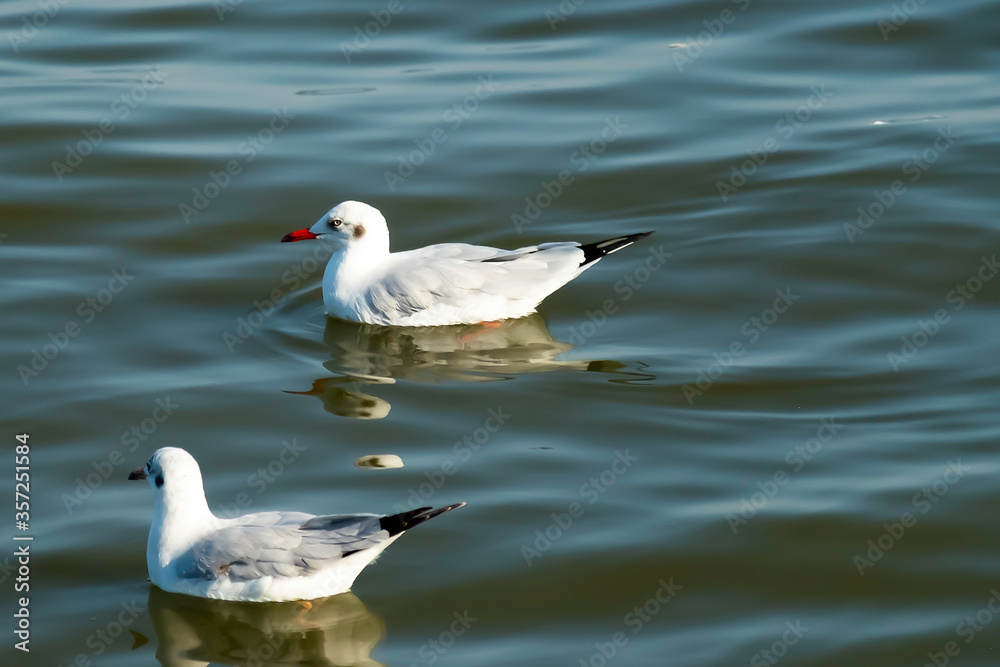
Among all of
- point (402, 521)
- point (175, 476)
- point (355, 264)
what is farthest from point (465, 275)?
point (402, 521)

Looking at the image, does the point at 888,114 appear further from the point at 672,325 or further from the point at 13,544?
the point at 13,544

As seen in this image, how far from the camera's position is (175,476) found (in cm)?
685

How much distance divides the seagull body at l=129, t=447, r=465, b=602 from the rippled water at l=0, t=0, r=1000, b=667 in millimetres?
278

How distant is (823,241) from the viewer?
11648 mm

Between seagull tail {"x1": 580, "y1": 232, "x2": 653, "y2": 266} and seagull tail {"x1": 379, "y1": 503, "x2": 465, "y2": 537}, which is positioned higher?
seagull tail {"x1": 580, "y1": 232, "x2": 653, "y2": 266}

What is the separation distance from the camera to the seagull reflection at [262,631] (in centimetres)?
666

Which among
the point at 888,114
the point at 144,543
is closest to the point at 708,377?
the point at 144,543

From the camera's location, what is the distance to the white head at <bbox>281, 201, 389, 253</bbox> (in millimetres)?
10570

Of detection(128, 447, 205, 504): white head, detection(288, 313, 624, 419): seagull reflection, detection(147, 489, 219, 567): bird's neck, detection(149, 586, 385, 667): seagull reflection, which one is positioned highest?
detection(128, 447, 205, 504): white head

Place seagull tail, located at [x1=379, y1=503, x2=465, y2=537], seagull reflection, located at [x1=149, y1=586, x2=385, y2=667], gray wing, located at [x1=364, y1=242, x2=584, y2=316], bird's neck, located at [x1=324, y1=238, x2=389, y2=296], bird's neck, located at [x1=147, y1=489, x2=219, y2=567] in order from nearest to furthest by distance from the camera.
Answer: seagull tail, located at [x1=379, y1=503, x2=465, y2=537], seagull reflection, located at [x1=149, y1=586, x2=385, y2=667], bird's neck, located at [x1=147, y1=489, x2=219, y2=567], gray wing, located at [x1=364, y1=242, x2=584, y2=316], bird's neck, located at [x1=324, y1=238, x2=389, y2=296]

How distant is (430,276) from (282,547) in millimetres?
3958

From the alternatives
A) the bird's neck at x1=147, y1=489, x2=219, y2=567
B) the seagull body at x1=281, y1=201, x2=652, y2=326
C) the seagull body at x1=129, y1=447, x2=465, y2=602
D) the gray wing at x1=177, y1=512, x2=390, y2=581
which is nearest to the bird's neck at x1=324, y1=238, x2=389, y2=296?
the seagull body at x1=281, y1=201, x2=652, y2=326

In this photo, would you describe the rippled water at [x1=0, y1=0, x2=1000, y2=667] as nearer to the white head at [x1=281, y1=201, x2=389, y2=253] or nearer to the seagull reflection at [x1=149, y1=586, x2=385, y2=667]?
the seagull reflection at [x1=149, y1=586, x2=385, y2=667]

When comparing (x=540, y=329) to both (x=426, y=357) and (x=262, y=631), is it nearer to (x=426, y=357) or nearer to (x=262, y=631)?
(x=426, y=357)
